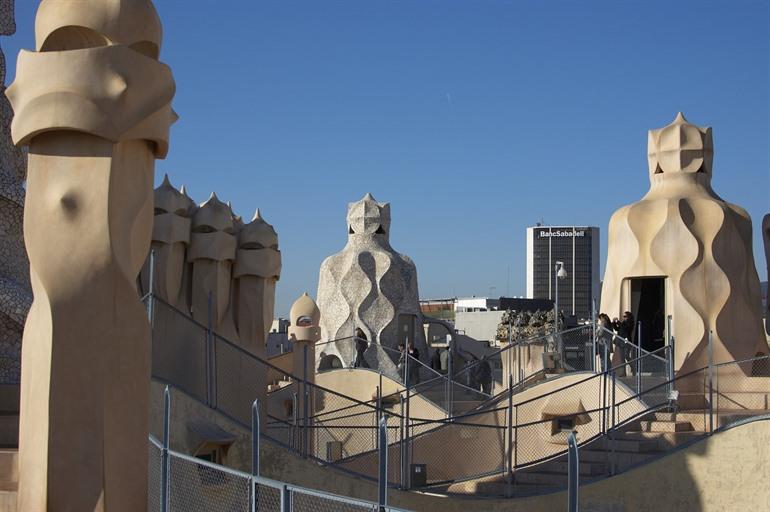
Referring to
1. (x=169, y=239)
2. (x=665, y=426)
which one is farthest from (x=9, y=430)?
(x=665, y=426)

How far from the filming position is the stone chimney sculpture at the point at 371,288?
36.5 meters

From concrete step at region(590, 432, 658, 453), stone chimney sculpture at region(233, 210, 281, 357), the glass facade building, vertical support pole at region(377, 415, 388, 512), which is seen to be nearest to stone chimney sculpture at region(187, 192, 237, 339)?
stone chimney sculpture at region(233, 210, 281, 357)

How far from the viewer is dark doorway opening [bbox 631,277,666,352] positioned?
2084 cm

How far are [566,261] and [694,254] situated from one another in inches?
4750

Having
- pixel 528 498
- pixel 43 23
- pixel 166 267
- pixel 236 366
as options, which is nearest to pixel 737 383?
pixel 528 498

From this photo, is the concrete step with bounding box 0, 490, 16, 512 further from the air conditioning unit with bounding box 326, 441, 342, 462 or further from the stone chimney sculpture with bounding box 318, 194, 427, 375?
the stone chimney sculpture with bounding box 318, 194, 427, 375

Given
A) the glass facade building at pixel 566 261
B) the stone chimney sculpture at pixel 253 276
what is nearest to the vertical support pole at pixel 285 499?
the stone chimney sculpture at pixel 253 276

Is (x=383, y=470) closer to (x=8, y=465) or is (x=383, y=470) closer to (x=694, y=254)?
(x=8, y=465)

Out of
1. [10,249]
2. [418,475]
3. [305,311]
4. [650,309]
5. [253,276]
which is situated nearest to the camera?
[10,249]

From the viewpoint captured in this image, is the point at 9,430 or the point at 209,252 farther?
the point at 209,252

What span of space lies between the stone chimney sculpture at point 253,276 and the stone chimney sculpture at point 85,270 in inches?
350

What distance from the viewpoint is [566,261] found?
454 feet

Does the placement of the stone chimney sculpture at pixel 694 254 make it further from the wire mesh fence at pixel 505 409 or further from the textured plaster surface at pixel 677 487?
the textured plaster surface at pixel 677 487

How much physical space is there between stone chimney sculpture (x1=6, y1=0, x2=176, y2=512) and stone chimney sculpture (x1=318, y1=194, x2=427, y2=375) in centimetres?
2768
